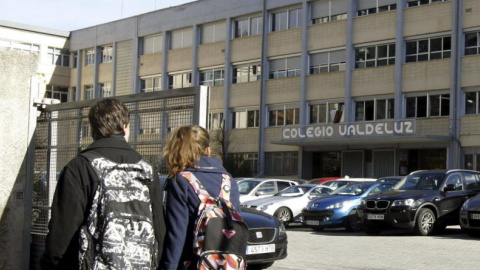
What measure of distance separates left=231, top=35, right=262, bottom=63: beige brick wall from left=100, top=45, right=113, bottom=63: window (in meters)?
13.4

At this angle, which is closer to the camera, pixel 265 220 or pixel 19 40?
pixel 265 220

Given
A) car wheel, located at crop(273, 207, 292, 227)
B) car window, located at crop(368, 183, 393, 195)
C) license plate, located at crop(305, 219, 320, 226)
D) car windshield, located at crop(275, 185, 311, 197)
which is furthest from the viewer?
car windshield, located at crop(275, 185, 311, 197)

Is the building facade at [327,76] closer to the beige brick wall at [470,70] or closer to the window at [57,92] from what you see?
the beige brick wall at [470,70]

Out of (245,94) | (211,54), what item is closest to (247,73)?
(245,94)

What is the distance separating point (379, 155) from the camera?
136ft

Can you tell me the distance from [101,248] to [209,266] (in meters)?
0.73

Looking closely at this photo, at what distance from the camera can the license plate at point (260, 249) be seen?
11.2 metres

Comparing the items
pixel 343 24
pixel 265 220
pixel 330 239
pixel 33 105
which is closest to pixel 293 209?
pixel 330 239

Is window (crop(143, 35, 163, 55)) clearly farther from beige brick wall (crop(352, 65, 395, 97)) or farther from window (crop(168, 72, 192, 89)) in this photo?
beige brick wall (crop(352, 65, 395, 97))

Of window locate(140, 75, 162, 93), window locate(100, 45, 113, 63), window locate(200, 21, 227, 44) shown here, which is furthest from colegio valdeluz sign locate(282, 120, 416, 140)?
window locate(100, 45, 113, 63)

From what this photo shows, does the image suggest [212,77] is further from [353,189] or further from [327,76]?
[353,189]

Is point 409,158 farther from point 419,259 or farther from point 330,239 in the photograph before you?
point 419,259

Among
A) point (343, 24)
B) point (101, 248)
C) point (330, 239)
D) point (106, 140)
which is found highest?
point (343, 24)

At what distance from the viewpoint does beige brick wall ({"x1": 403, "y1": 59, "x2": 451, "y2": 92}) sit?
125ft
